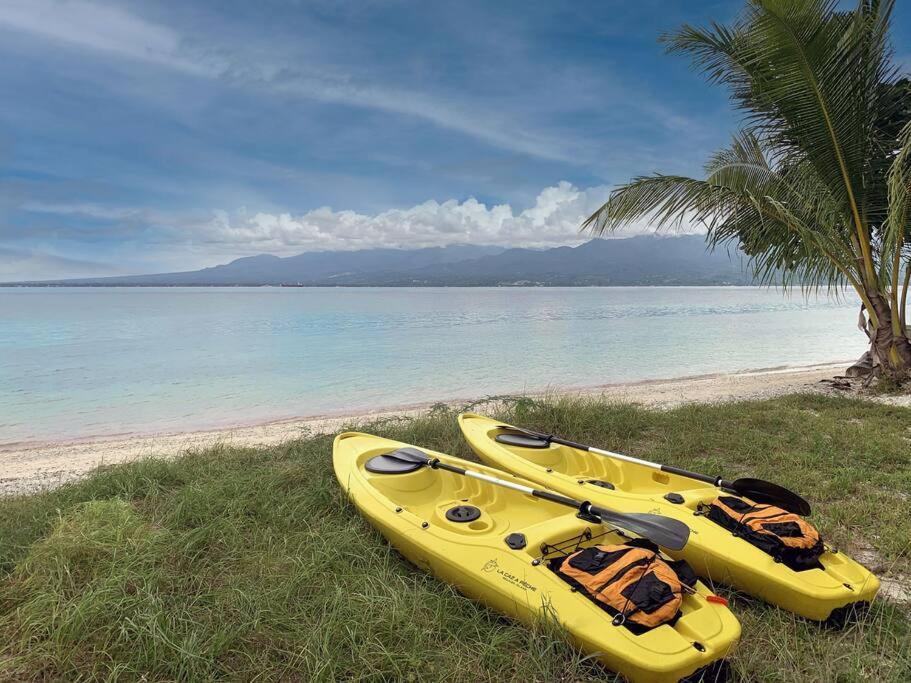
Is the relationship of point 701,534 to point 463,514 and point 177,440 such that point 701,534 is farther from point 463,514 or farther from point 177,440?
point 177,440

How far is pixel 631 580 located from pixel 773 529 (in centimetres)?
110

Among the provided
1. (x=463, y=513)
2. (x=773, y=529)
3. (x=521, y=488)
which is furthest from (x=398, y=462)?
(x=773, y=529)

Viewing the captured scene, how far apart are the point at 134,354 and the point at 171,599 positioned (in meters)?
21.6

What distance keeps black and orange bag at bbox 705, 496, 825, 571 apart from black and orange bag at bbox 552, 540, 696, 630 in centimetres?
64

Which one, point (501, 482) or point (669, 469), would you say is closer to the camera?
point (501, 482)

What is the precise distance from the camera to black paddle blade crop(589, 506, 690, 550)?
281 centimetres

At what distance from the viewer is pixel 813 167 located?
27.2ft

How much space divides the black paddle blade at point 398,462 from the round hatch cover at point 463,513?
529mm

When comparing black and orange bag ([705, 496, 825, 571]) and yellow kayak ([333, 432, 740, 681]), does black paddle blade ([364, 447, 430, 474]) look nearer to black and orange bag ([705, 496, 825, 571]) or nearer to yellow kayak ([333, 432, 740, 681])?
yellow kayak ([333, 432, 740, 681])

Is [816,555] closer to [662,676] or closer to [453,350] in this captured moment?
[662,676]

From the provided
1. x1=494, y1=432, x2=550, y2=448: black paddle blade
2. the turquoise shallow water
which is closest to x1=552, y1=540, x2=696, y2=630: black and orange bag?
x1=494, y1=432, x2=550, y2=448: black paddle blade

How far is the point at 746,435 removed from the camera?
6266 millimetres

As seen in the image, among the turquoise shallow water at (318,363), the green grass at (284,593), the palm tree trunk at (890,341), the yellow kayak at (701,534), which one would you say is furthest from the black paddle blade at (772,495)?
the turquoise shallow water at (318,363)

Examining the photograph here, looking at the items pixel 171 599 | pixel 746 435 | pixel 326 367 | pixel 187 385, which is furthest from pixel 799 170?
pixel 187 385
